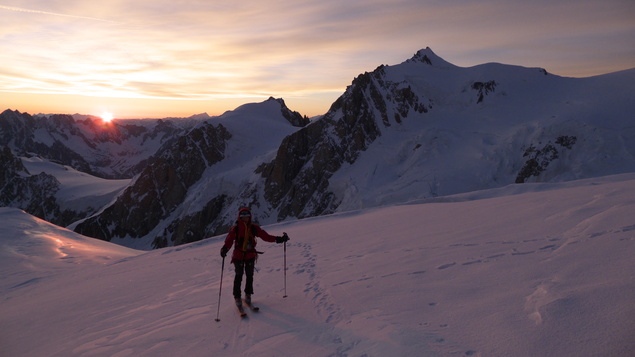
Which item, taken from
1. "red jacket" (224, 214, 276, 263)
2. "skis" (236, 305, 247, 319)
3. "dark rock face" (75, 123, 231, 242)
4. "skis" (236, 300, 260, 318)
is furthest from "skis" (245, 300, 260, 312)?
"dark rock face" (75, 123, 231, 242)

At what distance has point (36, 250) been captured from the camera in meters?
18.1

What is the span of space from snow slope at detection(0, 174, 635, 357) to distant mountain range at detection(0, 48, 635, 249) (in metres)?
33.8

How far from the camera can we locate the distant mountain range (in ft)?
143

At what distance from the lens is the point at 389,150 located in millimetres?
57656

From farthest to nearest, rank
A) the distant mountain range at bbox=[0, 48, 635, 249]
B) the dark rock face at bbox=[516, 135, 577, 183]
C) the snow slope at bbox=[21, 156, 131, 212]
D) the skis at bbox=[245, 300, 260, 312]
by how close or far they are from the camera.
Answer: the snow slope at bbox=[21, 156, 131, 212], the distant mountain range at bbox=[0, 48, 635, 249], the dark rock face at bbox=[516, 135, 577, 183], the skis at bbox=[245, 300, 260, 312]

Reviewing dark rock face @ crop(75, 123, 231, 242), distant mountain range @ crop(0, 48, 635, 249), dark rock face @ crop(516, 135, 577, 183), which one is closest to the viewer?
dark rock face @ crop(516, 135, 577, 183)

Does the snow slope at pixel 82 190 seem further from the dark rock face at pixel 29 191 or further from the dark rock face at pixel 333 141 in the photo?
the dark rock face at pixel 333 141

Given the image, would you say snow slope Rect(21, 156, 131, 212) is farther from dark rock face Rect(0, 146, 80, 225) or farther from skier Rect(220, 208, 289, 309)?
skier Rect(220, 208, 289, 309)

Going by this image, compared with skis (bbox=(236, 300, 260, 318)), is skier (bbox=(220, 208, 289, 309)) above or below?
above

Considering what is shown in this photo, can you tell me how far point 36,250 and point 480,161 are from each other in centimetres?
4341

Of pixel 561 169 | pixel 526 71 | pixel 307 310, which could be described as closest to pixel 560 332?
pixel 307 310

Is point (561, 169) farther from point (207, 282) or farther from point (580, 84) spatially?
point (207, 282)

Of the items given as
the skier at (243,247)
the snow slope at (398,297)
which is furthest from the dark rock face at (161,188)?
the skier at (243,247)

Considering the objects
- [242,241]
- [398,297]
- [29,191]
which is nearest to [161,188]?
[29,191]
